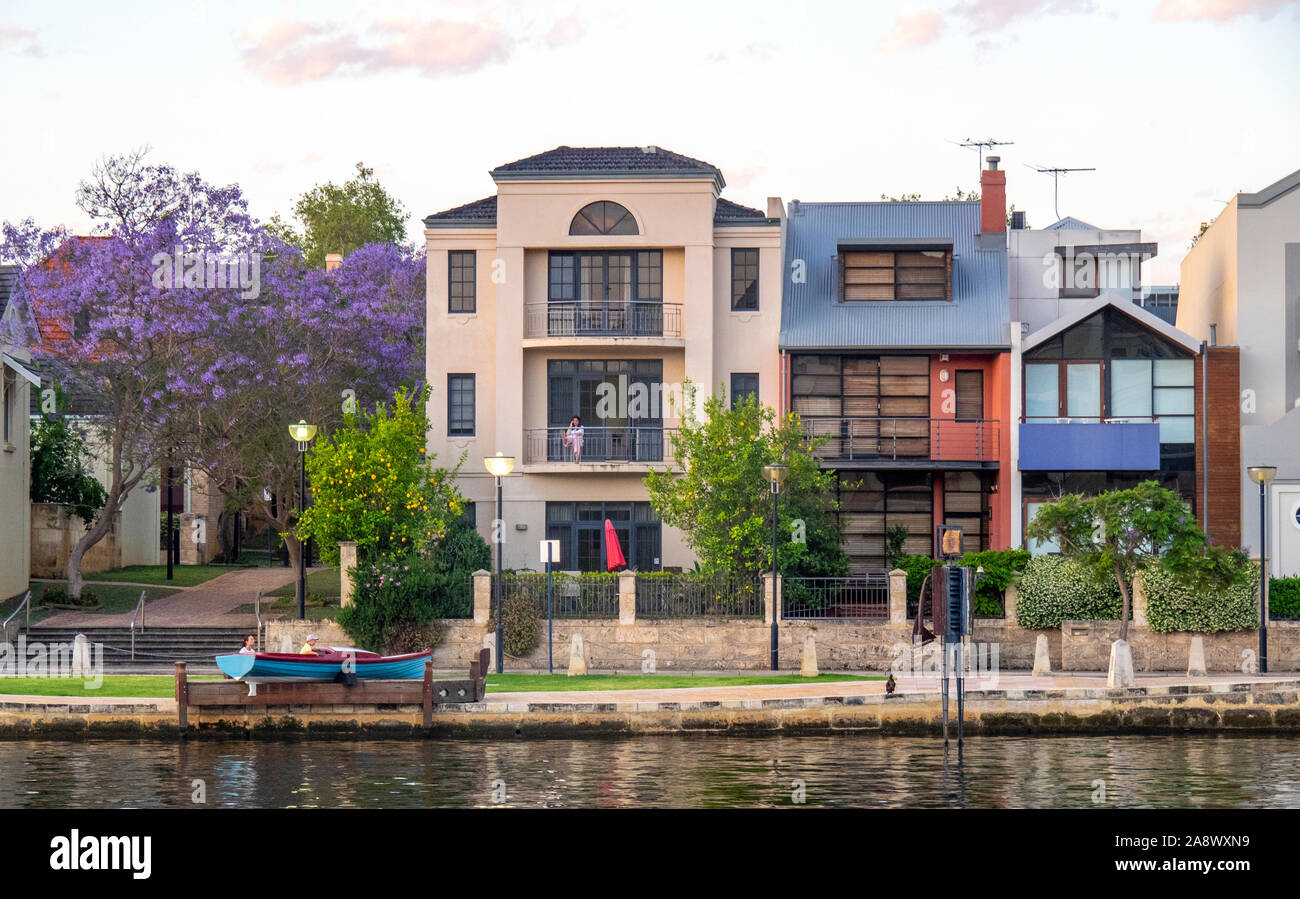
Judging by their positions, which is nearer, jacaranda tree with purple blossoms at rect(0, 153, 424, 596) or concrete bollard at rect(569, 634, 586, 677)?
concrete bollard at rect(569, 634, 586, 677)

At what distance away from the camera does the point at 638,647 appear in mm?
34938

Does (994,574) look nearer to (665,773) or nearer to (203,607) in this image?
(665,773)

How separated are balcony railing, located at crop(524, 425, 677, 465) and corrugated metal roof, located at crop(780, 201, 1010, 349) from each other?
170 inches

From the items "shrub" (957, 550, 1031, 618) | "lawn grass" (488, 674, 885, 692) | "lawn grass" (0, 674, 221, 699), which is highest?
"shrub" (957, 550, 1031, 618)

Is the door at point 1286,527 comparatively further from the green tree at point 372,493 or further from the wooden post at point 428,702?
the wooden post at point 428,702

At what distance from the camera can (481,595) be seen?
116ft

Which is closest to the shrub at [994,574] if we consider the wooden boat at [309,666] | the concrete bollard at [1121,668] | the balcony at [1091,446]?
the balcony at [1091,446]

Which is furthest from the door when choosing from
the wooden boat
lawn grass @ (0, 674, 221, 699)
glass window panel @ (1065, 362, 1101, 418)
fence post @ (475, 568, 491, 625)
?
lawn grass @ (0, 674, 221, 699)

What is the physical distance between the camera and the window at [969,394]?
1671 inches

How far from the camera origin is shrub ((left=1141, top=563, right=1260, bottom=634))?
113 feet

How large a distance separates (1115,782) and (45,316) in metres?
31.9

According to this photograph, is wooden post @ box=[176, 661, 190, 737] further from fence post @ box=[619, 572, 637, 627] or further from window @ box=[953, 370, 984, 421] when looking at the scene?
window @ box=[953, 370, 984, 421]

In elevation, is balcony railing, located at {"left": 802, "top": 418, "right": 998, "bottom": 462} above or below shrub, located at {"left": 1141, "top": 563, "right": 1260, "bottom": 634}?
above

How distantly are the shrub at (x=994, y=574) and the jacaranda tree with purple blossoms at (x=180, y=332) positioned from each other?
17664mm
